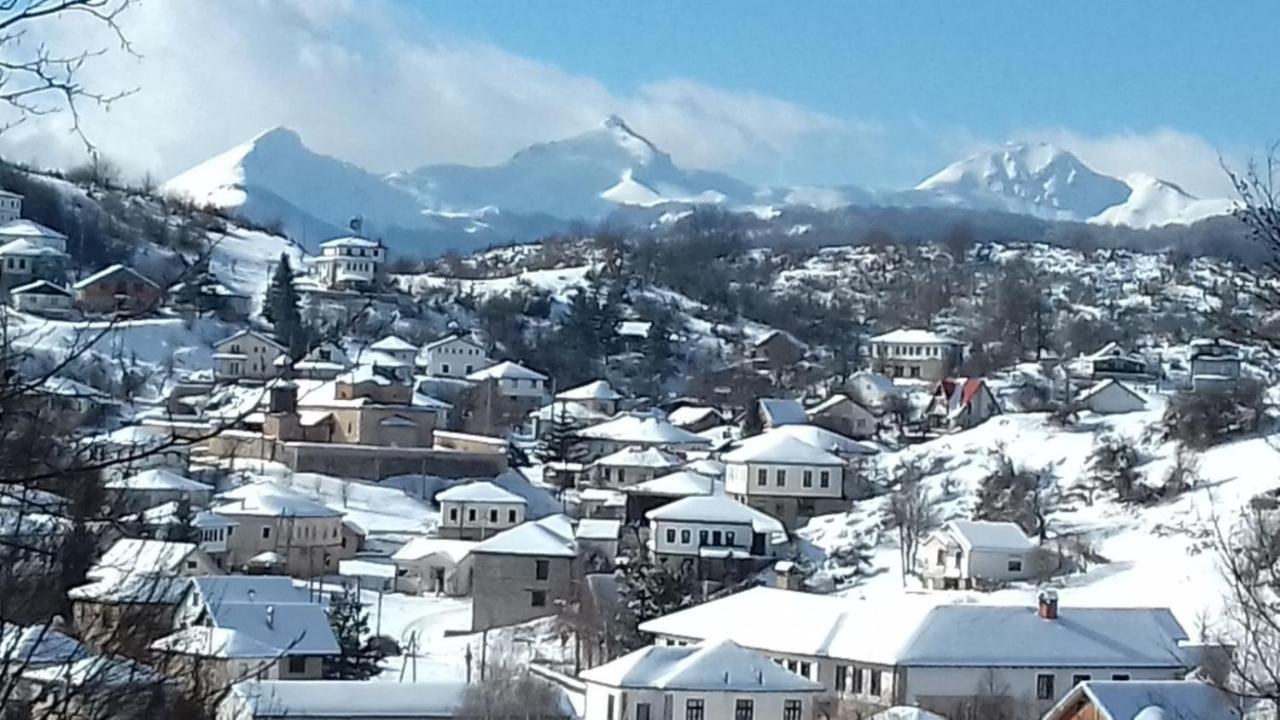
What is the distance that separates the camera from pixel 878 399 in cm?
5594

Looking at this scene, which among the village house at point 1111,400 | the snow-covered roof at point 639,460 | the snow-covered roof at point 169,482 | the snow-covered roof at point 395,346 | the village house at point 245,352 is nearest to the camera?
the snow-covered roof at point 169,482

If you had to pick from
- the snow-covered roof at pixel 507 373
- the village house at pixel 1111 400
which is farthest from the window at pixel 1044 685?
the snow-covered roof at pixel 507 373

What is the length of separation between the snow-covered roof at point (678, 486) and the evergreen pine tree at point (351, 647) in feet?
39.8

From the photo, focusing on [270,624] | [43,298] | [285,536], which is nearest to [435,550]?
[285,536]

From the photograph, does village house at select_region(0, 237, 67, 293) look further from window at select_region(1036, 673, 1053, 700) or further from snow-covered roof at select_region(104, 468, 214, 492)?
window at select_region(1036, 673, 1053, 700)

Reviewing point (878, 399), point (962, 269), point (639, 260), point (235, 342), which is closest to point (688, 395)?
point (878, 399)

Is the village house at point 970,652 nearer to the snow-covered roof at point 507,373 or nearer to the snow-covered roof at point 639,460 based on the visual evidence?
the snow-covered roof at point 639,460

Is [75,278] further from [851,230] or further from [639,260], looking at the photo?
[851,230]

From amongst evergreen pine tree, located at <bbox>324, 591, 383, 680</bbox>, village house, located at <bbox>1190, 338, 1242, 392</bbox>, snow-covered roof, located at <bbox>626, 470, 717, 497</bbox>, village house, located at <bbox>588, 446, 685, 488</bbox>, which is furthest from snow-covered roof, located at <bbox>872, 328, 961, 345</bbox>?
evergreen pine tree, located at <bbox>324, 591, 383, 680</bbox>

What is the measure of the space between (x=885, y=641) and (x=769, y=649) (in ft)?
5.27

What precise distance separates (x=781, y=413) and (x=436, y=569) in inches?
740

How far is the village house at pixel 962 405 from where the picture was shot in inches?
1917

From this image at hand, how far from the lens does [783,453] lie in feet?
134

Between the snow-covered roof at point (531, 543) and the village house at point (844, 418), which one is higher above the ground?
the village house at point (844, 418)
